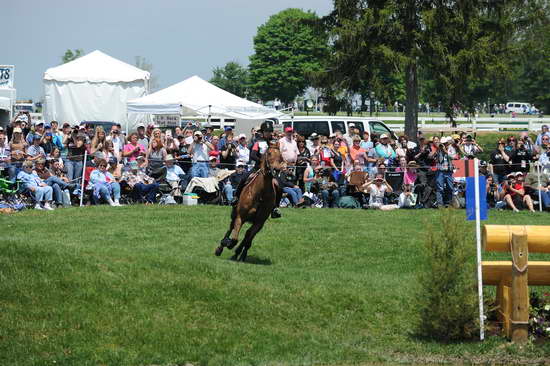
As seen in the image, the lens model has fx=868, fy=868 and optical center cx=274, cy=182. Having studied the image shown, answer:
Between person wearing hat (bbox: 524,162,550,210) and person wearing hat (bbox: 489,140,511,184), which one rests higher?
person wearing hat (bbox: 489,140,511,184)

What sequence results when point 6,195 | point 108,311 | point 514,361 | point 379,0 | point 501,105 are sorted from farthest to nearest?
point 501,105
point 379,0
point 6,195
point 108,311
point 514,361

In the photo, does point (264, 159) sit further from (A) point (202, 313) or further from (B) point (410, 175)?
(B) point (410, 175)

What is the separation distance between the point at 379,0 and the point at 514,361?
30.9 meters

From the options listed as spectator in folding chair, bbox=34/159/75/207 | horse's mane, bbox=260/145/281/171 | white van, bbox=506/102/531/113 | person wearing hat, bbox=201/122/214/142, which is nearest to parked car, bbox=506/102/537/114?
white van, bbox=506/102/531/113

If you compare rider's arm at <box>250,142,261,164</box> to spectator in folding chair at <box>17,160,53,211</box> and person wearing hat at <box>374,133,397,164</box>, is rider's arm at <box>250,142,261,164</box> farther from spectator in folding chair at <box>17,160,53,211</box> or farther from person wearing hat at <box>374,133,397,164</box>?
person wearing hat at <box>374,133,397,164</box>

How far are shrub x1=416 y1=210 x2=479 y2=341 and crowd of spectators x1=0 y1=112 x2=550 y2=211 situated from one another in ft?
37.9

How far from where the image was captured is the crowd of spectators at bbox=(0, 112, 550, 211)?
22422 mm

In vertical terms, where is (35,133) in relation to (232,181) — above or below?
above

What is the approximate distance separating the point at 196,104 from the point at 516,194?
15.6 metres

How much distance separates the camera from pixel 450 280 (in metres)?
10.8

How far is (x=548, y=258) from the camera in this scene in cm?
1717

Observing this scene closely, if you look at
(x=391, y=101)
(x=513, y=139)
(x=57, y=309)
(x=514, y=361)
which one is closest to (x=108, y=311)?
(x=57, y=309)

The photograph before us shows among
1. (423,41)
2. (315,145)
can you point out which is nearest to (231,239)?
(315,145)

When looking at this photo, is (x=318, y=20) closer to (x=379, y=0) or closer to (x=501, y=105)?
(x=379, y=0)
